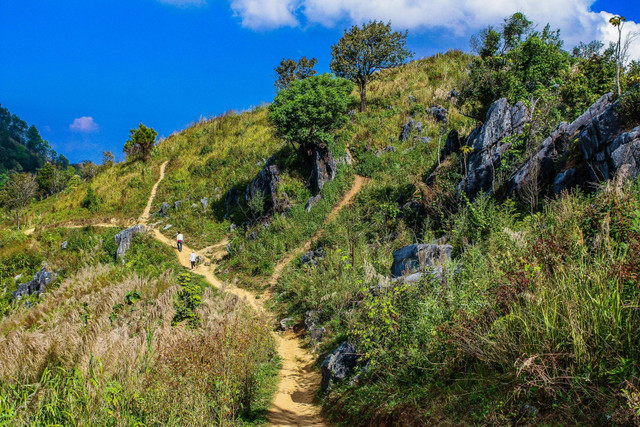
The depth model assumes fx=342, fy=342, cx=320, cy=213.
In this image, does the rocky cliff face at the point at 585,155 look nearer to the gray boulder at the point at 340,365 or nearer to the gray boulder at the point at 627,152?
the gray boulder at the point at 627,152

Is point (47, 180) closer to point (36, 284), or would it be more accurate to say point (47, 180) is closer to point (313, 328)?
point (36, 284)

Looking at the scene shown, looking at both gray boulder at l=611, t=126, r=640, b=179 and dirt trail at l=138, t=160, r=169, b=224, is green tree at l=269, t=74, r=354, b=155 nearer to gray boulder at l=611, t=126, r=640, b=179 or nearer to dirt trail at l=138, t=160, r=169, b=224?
dirt trail at l=138, t=160, r=169, b=224

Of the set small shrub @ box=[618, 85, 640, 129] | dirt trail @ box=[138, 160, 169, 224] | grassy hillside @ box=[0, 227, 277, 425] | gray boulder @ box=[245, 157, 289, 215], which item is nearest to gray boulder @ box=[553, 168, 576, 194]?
small shrub @ box=[618, 85, 640, 129]

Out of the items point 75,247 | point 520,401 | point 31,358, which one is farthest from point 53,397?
point 75,247

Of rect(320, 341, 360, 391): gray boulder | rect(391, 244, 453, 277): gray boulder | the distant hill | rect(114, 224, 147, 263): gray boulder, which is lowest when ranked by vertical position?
rect(320, 341, 360, 391): gray boulder

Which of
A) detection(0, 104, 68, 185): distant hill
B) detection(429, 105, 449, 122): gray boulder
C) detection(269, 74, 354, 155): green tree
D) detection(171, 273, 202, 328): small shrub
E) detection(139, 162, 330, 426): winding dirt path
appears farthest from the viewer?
detection(0, 104, 68, 185): distant hill

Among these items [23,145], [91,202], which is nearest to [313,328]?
[91,202]

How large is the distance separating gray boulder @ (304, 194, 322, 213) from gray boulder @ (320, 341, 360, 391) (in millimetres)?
13326

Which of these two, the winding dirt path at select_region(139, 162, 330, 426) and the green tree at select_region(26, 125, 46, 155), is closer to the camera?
the winding dirt path at select_region(139, 162, 330, 426)

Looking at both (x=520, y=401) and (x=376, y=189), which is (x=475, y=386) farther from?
(x=376, y=189)

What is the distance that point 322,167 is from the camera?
2098 cm

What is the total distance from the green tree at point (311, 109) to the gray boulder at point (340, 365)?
51.5 feet

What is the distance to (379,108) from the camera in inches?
1089

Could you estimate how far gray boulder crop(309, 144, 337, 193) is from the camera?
20781mm
